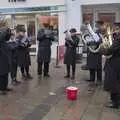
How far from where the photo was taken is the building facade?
63.6ft

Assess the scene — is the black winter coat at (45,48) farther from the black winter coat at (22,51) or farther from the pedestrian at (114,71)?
the pedestrian at (114,71)

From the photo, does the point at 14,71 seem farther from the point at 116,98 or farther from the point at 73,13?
the point at 73,13

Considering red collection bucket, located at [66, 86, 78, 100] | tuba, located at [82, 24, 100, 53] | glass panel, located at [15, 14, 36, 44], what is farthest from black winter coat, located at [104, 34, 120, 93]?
glass panel, located at [15, 14, 36, 44]

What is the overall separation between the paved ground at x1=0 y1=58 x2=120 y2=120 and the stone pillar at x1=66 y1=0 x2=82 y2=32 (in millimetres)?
7717

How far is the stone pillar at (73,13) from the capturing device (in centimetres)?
1934

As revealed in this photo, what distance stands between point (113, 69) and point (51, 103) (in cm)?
157

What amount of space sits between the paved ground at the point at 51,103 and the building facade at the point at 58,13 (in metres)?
7.84

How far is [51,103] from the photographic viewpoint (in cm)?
898

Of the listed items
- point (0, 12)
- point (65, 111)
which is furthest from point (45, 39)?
point (0, 12)

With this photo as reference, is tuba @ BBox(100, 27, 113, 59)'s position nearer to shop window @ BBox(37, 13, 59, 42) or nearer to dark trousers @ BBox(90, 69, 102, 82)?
dark trousers @ BBox(90, 69, 102, 82)

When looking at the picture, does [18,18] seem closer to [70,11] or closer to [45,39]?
[70,11]

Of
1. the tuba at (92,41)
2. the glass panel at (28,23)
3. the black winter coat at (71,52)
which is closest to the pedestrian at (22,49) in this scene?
the black winter coat at (71,52)

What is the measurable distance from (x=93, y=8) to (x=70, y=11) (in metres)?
1.38

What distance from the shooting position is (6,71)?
9.87m
